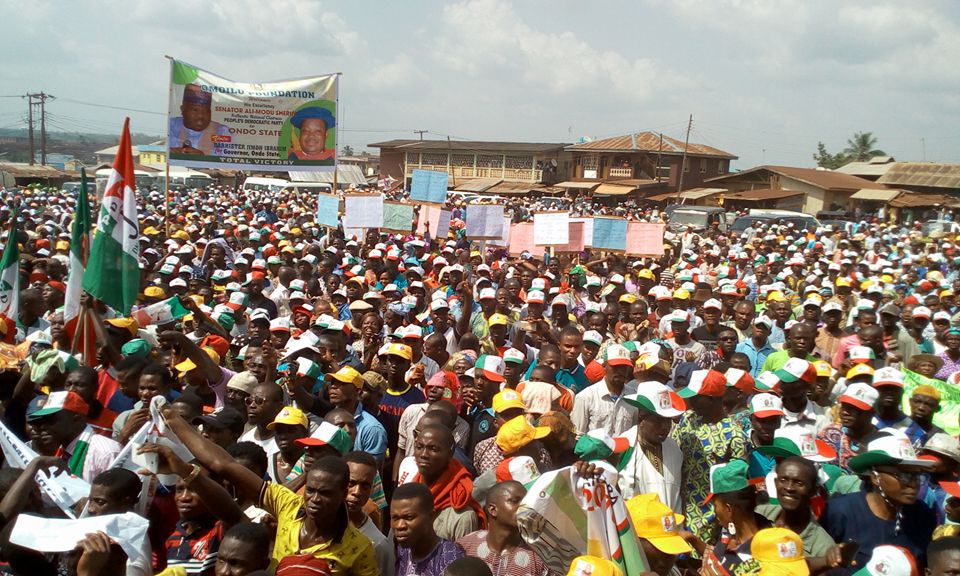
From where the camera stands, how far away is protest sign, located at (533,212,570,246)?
43.8 ft

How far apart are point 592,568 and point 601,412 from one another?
3.02 meters

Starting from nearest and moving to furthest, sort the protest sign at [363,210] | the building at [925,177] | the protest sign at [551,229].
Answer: the protest sign at [551,229] < the protest sign at [363,210] < the building at [925,177]

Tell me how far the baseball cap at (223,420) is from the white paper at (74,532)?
4.78 feet

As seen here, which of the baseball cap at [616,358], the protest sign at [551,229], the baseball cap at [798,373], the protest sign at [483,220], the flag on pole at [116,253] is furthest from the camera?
the protest sign at [483,220]

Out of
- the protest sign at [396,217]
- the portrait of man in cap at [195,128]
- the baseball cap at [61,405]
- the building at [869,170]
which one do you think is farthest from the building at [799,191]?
the baseball cap at [61,405]

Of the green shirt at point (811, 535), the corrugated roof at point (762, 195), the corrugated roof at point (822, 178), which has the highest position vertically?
the corrugated roof at point (822, 178)

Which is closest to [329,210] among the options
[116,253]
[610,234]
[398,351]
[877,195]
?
[610,234]

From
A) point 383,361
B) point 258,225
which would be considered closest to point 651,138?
point 258,225

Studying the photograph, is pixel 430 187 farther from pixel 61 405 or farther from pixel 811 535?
pixel 811 535

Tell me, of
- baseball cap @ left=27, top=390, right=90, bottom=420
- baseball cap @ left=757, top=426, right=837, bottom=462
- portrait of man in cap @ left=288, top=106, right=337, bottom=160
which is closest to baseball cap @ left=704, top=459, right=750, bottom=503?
baseball cap @ left=757, top=426, right=837, bottom=462

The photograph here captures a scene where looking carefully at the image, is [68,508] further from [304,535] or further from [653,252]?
[653,252]

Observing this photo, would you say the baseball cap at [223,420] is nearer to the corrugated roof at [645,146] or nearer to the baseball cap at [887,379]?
the baseball cap at [887,379]

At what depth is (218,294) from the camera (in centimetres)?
1002

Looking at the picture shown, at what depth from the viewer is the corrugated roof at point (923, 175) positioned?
3859 cm
